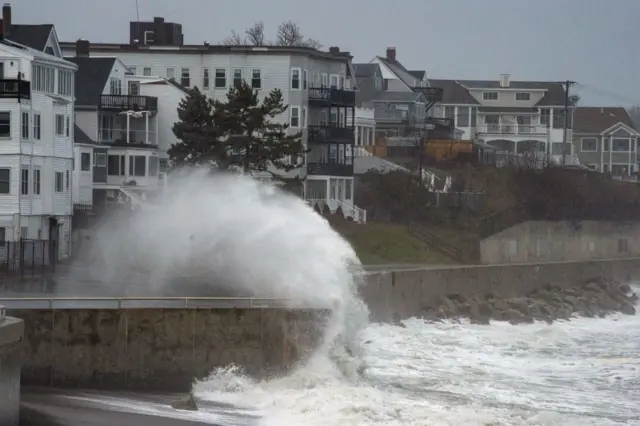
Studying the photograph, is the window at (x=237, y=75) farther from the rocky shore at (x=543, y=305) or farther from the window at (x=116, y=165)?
the rocky shore at (x=543, y=305)

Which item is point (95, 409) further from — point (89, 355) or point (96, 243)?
point (96, 243)

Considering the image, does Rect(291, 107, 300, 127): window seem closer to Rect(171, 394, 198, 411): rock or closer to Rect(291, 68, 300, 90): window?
Rect(291, 68, 300, 90): window

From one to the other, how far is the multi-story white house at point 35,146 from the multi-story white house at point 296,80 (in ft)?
54.7

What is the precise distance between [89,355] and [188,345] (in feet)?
6.48

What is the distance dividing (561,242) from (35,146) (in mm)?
29805

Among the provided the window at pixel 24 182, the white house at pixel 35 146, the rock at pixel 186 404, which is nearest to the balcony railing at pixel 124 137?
the white house at pixel 35 146

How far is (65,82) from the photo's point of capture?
47969 millimetres

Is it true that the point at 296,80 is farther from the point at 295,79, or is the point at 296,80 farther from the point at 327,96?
the point at 327,96

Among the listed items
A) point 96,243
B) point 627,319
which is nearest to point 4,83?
point 96,243

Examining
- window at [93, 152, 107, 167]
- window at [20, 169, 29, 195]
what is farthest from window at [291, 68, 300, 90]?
window at [20, 169, 29, 195]

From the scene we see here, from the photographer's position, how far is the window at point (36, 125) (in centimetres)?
4469

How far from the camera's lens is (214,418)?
23750 millimetres

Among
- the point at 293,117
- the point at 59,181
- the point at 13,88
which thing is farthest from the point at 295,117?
the point at 13,88

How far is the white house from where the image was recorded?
4347 centimetres
